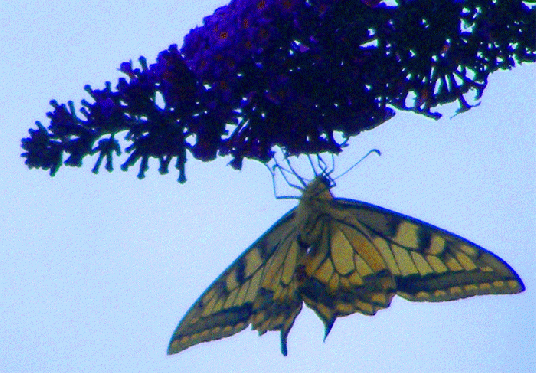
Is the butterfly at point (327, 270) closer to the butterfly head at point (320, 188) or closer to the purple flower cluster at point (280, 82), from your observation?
the butterfly head at point (320, 188)

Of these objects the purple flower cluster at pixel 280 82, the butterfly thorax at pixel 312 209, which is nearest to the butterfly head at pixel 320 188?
the butterfly thorax at pixel 312 209

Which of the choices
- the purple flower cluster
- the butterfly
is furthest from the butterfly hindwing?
the purple flower cluster

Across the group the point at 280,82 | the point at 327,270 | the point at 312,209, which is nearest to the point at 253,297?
the point at 327,270

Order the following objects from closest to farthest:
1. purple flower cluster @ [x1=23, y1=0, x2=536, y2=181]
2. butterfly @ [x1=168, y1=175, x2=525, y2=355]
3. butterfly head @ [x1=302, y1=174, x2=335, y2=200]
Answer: purple flower cluster @ [x1=23, y1=0, x2=536, y2=181] < butterfly @ [x1=168, y1=175, x2=525, y2=355] < butterfly head @ [x1=302, y1=174, x2=335, y2=200]

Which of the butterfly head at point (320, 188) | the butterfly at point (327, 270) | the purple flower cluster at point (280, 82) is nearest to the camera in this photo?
the purple flower cluster at point (280, 82)

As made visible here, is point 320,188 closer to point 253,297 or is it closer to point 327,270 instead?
point 327,270

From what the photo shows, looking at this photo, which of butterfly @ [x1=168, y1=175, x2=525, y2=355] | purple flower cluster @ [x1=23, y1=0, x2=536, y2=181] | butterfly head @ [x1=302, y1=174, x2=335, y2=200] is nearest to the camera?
purple flower cluster @ [x1=23, y1=0, x2=536, y2=181]

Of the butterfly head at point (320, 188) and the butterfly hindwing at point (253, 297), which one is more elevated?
the butterfly head at point (320, 188)

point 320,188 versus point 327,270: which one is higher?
point 320,188

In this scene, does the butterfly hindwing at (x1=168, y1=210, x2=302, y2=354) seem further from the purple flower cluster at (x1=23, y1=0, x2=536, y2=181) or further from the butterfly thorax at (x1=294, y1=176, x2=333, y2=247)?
the purple flower cluster at (x1=23, y1=0, x2=536, y2=181)
